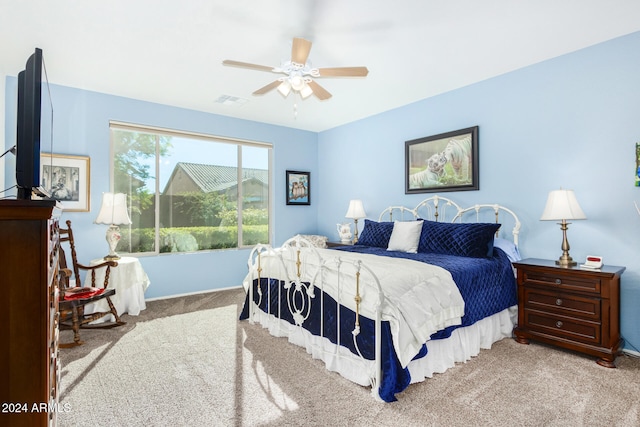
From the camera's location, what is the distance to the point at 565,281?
282 centimetres

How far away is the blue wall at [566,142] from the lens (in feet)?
9.46

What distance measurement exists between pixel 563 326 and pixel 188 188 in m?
4.60

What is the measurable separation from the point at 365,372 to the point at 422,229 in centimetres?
190

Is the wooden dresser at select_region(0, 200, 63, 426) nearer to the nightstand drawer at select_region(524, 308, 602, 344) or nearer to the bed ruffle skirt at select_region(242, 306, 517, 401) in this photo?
the bed ruffle skirt at select_region(242, 306, 517, 401)

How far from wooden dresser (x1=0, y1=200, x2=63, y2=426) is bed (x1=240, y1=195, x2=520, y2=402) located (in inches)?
65.6

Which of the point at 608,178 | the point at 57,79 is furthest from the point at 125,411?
the point at 608,178

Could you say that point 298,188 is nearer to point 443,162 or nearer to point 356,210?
point 356,210

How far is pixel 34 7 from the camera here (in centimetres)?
248

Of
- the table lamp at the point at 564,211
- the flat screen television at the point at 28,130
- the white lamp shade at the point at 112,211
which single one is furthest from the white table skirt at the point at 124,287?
the table lamp at the point at 564,211

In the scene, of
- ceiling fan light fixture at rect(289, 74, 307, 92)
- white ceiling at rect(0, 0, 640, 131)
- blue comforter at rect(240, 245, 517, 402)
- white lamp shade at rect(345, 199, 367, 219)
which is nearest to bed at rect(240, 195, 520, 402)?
blue comforter at rect(240, 245, 517, 402)

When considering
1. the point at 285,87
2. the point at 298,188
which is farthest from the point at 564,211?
the point at 298,188

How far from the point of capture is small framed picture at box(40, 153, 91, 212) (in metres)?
3.93

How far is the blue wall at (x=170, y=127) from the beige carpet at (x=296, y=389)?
1.56 meters

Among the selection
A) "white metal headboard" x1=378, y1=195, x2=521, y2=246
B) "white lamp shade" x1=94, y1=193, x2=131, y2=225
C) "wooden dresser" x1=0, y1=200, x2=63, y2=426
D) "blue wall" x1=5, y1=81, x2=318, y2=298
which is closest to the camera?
"wooden dresser" x1=0, y1=200, x2=63, y2=426
